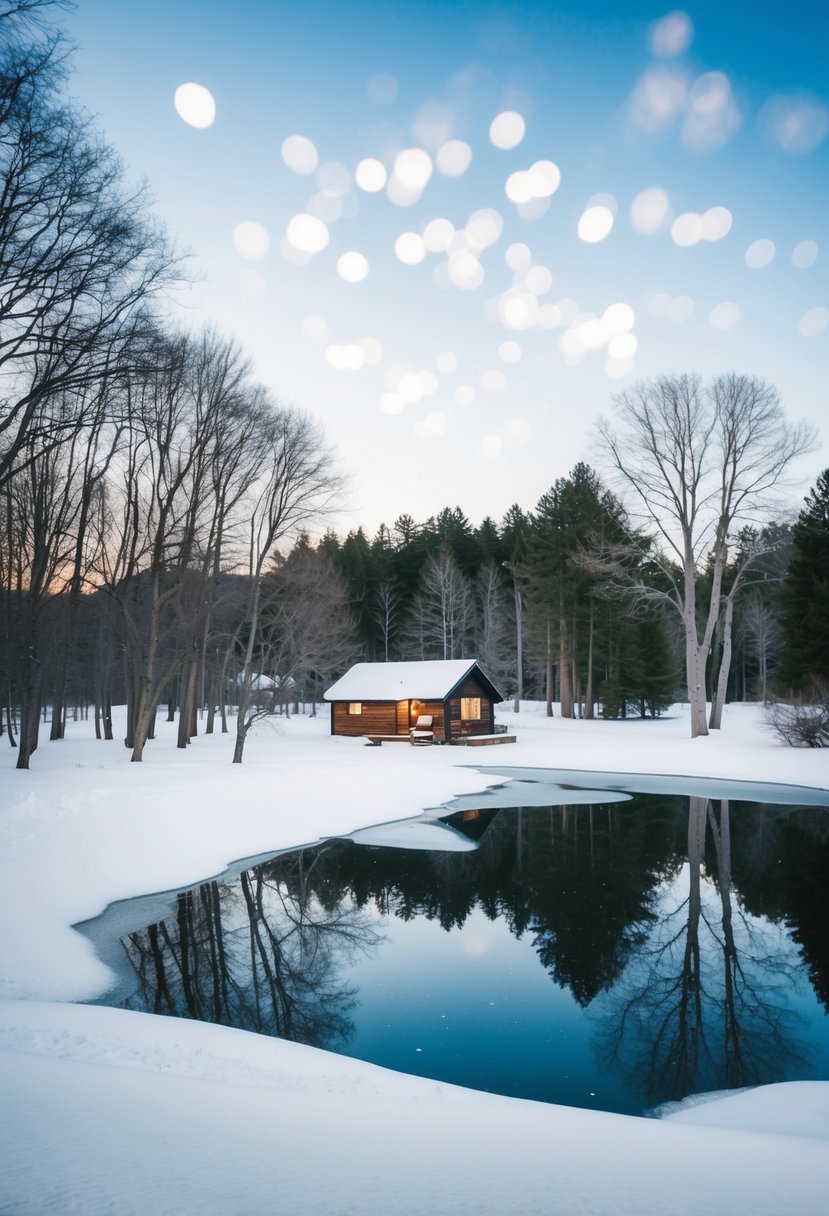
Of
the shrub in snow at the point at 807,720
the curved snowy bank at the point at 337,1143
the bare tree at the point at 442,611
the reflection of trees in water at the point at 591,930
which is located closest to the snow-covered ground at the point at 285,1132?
the curved snowy bank at the point at 337,1143

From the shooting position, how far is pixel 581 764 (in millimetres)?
25438

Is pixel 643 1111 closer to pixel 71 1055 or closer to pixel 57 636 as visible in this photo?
pixel 71 1055

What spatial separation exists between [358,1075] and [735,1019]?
13.0ft

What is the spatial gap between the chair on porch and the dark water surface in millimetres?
18424

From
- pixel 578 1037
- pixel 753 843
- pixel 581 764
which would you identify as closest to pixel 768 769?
pixel 581 764

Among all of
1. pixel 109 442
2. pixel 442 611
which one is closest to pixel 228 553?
pixel 109 442

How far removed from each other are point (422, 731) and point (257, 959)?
25.7 m

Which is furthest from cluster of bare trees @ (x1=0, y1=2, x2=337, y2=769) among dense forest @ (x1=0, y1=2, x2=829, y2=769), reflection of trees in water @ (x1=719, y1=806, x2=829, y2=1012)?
reflection of trees in water @ (x1=719, y1=806, x2=829, y2=1012)

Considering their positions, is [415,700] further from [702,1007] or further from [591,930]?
[702,1007]

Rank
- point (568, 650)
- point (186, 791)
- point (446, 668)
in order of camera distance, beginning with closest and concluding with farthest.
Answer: point (186, 791) → point (446, 668) → point (568, 650)

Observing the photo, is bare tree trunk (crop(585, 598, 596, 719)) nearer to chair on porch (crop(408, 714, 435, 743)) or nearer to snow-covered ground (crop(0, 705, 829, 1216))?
chair on porch (crop(408, 714, 435, 743))

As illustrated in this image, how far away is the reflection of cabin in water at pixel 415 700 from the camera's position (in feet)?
111

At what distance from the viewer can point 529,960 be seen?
25.9ft

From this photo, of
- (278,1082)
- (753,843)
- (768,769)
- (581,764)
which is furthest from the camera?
(581,764)
